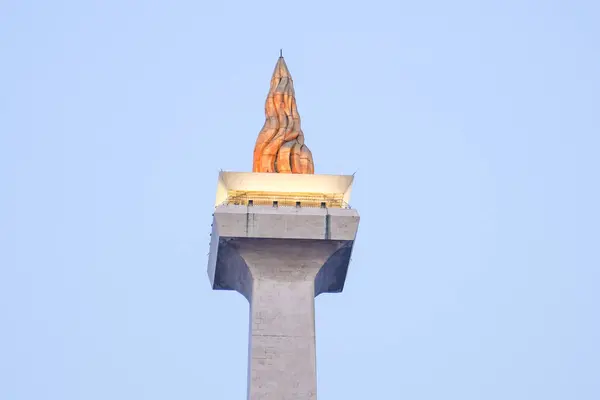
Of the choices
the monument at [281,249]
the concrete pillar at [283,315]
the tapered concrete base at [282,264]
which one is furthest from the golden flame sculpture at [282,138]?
the concrete pillar at [283,315]

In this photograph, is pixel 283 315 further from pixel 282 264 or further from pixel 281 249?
pixel 281 249

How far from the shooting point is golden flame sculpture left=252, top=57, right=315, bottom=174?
4703cm

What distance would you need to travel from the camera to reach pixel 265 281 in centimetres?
4428

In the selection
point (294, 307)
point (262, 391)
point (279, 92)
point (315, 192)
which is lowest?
point (262, 391)

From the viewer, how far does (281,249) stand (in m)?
44.3

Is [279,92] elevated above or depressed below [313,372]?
above

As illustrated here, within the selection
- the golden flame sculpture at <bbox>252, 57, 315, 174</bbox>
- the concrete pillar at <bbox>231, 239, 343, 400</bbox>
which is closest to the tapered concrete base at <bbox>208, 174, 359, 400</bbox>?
the concrete pillar at <bbox>231, 239, 343, 400</bbox>

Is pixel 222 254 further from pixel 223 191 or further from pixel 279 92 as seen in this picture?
pixel 279 92

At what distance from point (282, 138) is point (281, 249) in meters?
5.14

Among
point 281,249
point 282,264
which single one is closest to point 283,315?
point 282,264

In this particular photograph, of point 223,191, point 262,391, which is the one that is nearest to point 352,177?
point 223,191

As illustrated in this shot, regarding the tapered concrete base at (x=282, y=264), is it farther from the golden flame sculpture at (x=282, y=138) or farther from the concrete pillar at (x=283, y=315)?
the golden flame sculpture at (x=282, y=138)

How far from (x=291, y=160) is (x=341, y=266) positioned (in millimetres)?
4109

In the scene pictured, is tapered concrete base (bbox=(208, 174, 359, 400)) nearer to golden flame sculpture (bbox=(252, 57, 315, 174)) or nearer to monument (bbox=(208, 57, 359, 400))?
monument (bbox=(208, 57, 359, 400))
